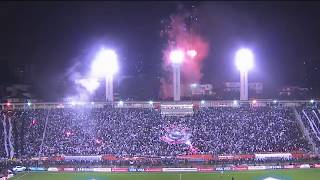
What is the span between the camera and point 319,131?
66.3 metres

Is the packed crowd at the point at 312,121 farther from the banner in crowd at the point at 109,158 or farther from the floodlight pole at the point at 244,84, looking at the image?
the banner in crowd at the point at 109,158

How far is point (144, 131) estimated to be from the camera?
6731 centimetres

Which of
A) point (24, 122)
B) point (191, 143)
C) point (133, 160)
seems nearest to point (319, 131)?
point (191, 143)

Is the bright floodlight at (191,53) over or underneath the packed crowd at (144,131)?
over

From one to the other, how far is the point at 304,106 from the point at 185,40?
2529 centimetres

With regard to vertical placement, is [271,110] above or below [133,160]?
above

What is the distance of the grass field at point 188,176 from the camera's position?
5123 cm

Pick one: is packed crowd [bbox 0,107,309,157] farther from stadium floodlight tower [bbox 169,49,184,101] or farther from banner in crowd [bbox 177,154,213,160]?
stadium floodlight tower [bbox 169,49,184,101]

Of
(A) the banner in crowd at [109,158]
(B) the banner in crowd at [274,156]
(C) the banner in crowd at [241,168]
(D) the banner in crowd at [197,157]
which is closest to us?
(C) the banner in crowd at [241,168]

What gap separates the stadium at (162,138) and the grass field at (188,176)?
0.10m

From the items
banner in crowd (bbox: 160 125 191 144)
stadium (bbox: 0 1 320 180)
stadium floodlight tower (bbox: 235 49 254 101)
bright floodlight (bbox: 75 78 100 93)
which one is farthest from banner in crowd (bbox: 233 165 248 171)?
bright floodlight (bbox: 75 78 100 93)

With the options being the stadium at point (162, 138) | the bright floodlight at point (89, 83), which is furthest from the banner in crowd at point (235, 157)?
the bright floodlight at point (89, 83)

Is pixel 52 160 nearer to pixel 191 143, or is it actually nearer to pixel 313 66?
pixel 191 143

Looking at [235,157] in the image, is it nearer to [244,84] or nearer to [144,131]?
[144,131]
